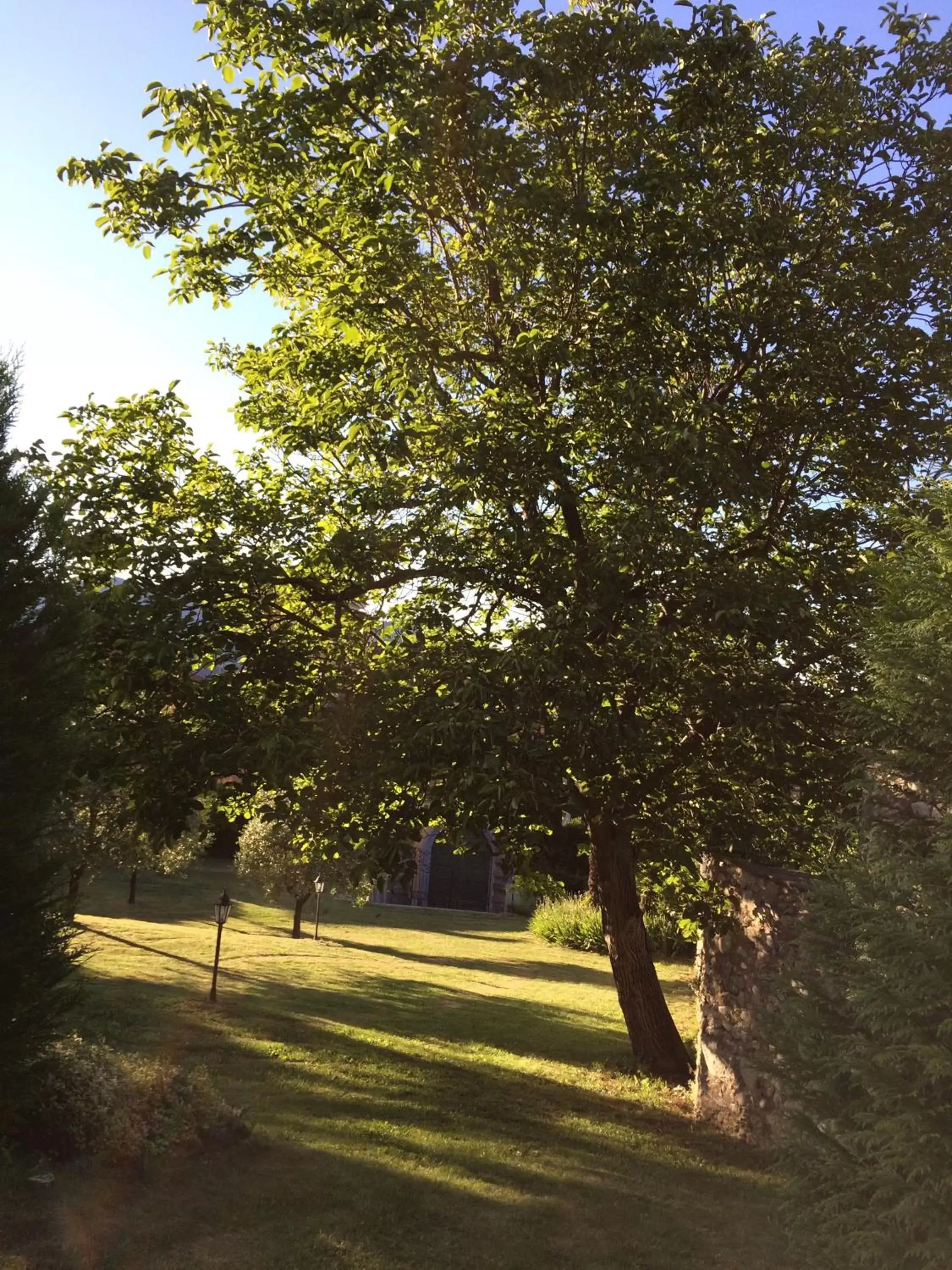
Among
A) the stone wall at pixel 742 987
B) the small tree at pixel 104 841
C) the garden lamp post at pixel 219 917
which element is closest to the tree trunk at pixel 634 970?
the stone wall at pixel 742 987

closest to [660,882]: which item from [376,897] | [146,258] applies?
[146,258]

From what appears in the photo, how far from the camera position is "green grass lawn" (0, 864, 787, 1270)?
309 inches

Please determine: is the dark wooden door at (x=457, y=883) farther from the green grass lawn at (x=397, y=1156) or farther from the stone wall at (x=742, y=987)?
Answer: the stone wall at (x=742, y=987)

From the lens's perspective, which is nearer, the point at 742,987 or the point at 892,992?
the point at 892,992

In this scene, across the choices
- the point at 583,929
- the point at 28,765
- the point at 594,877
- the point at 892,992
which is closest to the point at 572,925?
the point at 583,929

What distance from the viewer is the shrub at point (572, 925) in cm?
3616

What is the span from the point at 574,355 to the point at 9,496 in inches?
262

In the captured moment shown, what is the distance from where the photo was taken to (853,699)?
7020mm

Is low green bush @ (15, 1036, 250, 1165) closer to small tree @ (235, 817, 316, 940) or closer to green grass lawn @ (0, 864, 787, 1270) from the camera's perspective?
green grass lawn @ (0, 864, 787, 1270)

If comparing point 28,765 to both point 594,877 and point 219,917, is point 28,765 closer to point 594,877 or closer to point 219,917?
point 594,877

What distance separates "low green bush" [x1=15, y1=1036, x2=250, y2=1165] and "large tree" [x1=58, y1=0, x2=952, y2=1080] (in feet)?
13.1

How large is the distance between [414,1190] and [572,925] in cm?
2881

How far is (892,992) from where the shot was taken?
5.96 metres

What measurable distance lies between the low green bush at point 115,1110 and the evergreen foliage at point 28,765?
19.7 inches
